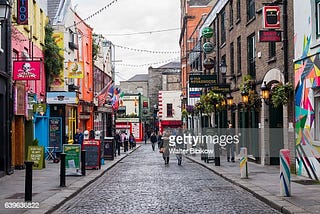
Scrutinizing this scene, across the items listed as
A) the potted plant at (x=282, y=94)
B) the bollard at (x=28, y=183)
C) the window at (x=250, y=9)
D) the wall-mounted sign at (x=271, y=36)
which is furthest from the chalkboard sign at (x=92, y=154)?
the bollard at (x=28, y=183)

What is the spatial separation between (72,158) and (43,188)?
13.1 feet

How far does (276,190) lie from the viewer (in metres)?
13.9

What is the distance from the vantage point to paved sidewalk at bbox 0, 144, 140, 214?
11.8 metres

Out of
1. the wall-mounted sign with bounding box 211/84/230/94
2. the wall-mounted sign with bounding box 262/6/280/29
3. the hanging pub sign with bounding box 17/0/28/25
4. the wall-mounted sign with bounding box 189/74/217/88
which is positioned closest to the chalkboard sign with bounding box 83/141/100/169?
the hanging pub sign with bounding box 17/0/28/25

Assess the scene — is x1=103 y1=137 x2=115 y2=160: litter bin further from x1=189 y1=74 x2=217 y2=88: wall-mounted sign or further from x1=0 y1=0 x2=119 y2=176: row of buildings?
x1=189 y1=74 x2=217 y2=88: wall-mounted sign

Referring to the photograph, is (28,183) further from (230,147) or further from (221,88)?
(221,88)

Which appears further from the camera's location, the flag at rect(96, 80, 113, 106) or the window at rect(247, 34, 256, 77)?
the flag at rect(96, 80, 113, 106)

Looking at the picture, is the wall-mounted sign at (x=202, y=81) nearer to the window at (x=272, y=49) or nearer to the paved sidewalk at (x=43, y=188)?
the window at (x=272, y=49)

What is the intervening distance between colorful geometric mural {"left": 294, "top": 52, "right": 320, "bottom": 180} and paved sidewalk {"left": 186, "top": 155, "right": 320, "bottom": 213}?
470 mm

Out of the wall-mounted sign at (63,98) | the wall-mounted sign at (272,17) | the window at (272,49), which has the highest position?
the wall-mounted sign at (272,17)

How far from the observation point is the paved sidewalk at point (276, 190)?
1105cm

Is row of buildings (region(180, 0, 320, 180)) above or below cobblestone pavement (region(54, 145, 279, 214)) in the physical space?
above

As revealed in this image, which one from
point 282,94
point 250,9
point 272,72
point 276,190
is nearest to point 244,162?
point 282,94

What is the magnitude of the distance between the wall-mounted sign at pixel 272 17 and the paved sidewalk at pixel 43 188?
8.20 m
